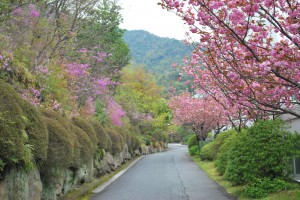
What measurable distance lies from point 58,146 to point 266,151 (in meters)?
5.62

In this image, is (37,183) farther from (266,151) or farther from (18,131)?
(266,151)

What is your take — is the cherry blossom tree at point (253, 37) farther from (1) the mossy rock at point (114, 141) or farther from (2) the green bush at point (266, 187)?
(1) the mossy rock at point (114, 141)

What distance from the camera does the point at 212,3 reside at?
6.45 m

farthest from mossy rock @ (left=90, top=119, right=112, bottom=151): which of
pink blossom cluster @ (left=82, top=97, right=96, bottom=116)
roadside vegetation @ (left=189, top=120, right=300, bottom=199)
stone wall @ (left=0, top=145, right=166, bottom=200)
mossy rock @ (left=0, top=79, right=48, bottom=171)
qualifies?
mossy rock @ (left=0, top=79, right=48, bottom=171)

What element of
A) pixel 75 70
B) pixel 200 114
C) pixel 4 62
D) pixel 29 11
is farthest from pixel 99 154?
pixel 200 114

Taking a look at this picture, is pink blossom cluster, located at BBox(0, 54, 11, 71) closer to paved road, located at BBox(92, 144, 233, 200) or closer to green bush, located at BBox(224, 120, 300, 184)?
paved road, located at BBox(92, 144, 233, 200)

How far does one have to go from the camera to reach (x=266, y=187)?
32.4ft

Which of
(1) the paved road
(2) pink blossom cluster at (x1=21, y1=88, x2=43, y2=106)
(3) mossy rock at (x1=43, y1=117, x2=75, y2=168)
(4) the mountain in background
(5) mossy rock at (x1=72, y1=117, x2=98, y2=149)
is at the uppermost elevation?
(4) the mountain in background

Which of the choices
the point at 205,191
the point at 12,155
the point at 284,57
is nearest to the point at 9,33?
the point at 12,155

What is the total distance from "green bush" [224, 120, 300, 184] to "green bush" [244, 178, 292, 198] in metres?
0.31

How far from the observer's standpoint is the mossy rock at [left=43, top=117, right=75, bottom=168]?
8578 millimetres

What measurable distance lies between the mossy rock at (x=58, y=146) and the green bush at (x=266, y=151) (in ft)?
16.2

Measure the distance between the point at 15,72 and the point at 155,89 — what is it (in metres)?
35.8

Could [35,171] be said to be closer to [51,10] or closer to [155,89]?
[51,10]
